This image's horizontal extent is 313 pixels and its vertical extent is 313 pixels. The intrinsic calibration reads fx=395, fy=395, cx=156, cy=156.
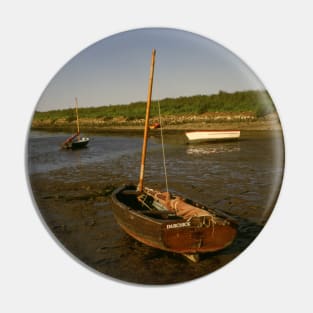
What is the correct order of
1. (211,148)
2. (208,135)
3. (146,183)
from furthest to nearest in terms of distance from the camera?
(208,135) → (211,148) → (146,183)

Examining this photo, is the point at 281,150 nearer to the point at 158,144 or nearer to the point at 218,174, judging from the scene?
the point at 218,174

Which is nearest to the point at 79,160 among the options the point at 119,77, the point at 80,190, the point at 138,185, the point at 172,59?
the point at 80,190

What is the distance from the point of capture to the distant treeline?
486 cm

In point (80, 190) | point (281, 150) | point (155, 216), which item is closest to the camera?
point (80, 190)

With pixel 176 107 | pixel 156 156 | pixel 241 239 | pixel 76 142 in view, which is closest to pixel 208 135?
pixel 176 107

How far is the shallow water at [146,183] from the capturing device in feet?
Result: 15.5

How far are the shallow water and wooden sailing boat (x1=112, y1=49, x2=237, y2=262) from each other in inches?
4.4

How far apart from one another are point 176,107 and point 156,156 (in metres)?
0.66

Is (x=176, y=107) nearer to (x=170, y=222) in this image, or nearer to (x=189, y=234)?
(x=170, y=222)

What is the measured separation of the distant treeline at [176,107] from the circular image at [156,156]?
0.01 m

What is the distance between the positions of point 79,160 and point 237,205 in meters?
2.04

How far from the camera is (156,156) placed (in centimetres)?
496

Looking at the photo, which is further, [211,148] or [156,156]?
[211,148]

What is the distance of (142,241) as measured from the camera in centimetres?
515
